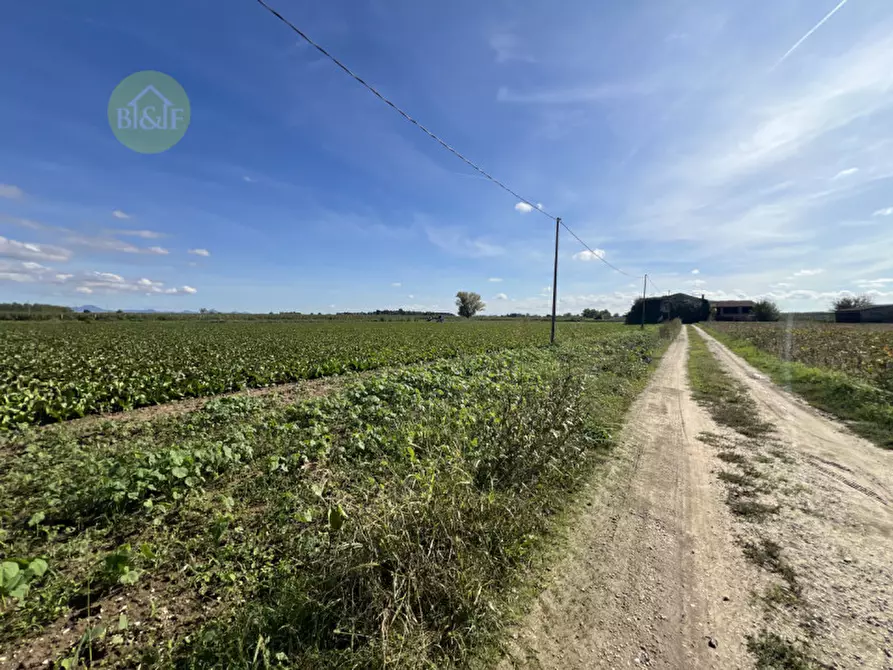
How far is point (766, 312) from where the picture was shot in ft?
247

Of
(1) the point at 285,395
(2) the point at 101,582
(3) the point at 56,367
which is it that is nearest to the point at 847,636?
(2) the point at 101,582

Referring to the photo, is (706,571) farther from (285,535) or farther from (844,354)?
(844,354)

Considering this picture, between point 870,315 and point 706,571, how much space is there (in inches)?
3072

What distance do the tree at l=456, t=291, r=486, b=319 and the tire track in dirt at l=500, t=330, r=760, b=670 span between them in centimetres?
12559

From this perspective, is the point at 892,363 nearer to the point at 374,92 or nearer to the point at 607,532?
the point at 607,532

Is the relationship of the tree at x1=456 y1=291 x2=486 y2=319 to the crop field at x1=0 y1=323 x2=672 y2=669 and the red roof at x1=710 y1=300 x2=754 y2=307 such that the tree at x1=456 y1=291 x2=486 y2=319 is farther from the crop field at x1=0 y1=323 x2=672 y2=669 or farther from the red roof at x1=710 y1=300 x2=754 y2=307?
the crop field at x1=0 y1=323 x2=672 y2=669

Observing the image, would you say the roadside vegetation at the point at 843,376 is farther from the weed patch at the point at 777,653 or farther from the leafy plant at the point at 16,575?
the leafy plant at the point at 16,575

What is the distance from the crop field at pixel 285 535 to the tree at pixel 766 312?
9486cm

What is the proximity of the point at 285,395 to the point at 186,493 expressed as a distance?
231 inches

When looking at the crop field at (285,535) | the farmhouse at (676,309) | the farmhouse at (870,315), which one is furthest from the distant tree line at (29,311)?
the farmhouse at (870,315)

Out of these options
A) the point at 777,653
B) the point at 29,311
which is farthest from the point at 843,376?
the point at 29,311

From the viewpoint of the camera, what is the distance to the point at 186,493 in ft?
14.6

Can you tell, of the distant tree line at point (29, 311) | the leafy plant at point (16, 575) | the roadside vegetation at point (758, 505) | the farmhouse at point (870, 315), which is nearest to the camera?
the leafy plant at point (16, 575)

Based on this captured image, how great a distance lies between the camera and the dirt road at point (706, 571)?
2.59m
